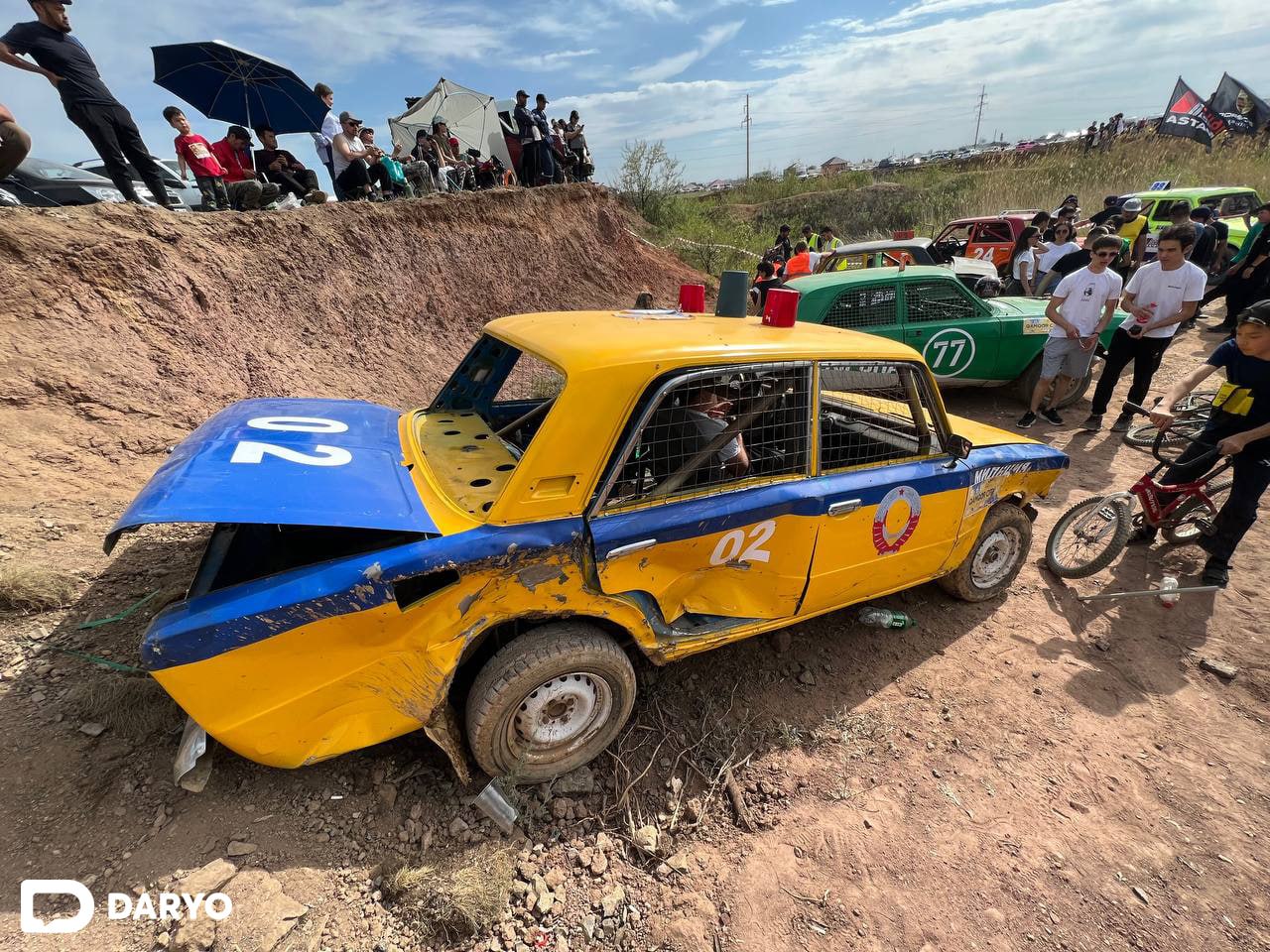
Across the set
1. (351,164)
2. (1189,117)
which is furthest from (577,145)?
(1189,117)

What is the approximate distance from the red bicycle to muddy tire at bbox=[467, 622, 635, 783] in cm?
345

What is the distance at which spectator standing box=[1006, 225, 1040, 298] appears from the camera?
8203mm

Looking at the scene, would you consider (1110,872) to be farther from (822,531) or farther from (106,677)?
(106,677)

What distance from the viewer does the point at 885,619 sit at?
10.7 feet

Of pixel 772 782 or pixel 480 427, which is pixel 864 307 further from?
pixel 772 782

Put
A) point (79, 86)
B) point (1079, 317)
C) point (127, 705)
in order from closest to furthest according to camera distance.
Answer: point (127, 705), point (79, 86), point (1079, 317)

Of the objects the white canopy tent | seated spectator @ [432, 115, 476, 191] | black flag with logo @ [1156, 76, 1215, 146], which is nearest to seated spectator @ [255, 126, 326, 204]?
seated spectator @ [432, 115, 476, 191]

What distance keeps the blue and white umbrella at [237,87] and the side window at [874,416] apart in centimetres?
842

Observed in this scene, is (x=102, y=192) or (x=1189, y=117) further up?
(x=1189, y=117)

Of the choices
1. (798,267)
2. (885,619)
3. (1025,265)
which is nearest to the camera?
(885,619)

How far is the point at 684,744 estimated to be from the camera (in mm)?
2652

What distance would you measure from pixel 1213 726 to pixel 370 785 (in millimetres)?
4076

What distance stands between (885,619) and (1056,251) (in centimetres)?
695

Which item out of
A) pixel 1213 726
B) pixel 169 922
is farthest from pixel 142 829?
pixel 1213 726
